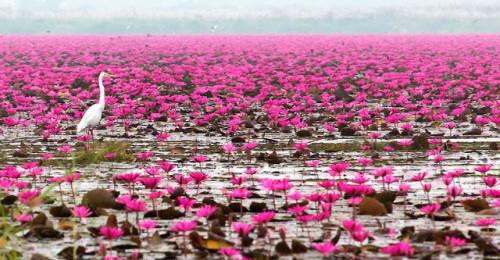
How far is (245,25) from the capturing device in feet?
203

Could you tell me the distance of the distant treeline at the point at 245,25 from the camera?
59125 millimetres

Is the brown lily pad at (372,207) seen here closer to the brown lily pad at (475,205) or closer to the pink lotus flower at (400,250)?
the brown lily pad at (475,205)

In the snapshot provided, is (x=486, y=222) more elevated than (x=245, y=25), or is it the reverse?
(x=245, y=25)

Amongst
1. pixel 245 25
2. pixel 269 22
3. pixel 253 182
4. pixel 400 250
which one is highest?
pixel 269 22

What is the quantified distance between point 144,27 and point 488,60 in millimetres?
46925

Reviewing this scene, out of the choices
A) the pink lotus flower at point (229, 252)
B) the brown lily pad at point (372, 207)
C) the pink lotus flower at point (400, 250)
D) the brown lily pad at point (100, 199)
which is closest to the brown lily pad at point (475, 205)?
the brown lily pad at point (372, 207)

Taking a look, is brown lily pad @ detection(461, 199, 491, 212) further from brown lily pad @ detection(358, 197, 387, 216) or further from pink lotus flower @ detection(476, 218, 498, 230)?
brown lily pad @ detection(358, 197, 387, 216)

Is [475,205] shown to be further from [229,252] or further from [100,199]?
[100,199]

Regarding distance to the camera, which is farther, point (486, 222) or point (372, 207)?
point (372, 207)

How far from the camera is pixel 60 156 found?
6551mm

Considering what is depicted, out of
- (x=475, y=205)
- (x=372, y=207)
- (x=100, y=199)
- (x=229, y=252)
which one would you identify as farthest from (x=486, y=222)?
(x=100, y=199)

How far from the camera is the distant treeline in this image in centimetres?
5912

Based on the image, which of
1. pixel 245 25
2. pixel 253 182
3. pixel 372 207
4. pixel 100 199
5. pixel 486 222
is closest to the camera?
pixel 486 222

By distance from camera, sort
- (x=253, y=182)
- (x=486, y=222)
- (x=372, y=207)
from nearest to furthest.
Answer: (x=486, y=222)
(x=372, y=207)
(x=253, y=182)
